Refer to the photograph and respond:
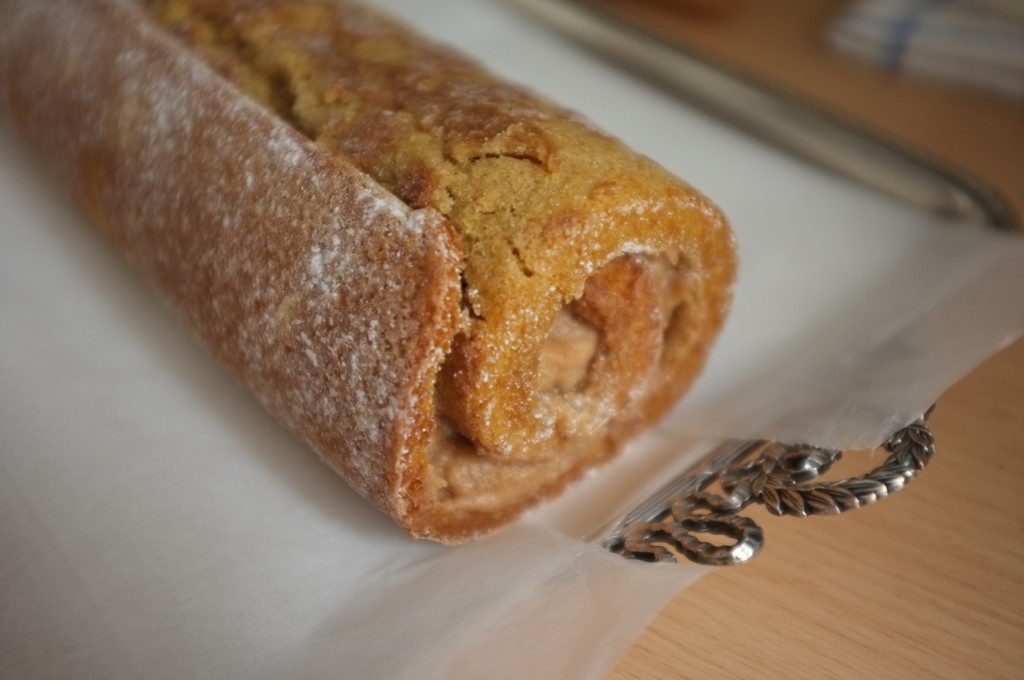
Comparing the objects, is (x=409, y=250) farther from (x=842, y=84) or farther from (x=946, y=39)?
(x=946, y=39)

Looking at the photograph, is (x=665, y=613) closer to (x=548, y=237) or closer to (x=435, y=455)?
(x=435, y=455)

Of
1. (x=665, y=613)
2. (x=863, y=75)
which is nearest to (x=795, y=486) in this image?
(x=665, y=613)

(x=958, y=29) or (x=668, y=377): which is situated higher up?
(x=958, y=29)

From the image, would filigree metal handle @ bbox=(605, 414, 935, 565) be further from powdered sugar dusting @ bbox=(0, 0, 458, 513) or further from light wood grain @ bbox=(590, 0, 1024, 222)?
light wood grain @ bbox=(590, 0, 1024, 222)

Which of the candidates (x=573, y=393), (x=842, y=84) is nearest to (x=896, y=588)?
(x=573, y=393)

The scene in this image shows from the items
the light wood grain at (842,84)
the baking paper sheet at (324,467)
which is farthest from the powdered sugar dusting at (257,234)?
the light wood grain at (842,84)
